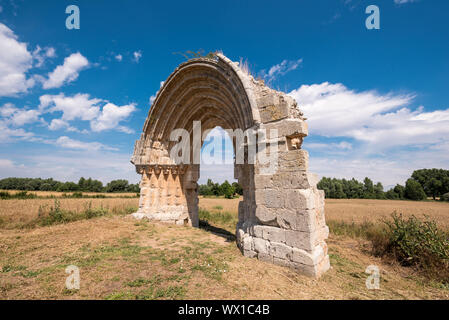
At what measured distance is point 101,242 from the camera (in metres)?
6.12

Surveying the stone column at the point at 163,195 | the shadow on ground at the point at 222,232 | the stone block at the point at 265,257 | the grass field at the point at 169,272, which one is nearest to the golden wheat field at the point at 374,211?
the grass field at the point at 169,272

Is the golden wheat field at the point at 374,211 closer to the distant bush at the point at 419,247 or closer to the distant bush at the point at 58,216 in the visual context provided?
the distant bush at the point at 419,247

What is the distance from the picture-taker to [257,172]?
5.13 metres

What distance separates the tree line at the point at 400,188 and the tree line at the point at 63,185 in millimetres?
44795

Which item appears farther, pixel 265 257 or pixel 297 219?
pixel 265 257

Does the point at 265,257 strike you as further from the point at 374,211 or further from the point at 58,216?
the point at 374,211

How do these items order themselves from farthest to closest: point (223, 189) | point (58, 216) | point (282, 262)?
point (223, 189)
point (58, 216)
point (282, 262)

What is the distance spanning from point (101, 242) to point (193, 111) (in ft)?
21.4

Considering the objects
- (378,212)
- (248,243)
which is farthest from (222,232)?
(378,212)

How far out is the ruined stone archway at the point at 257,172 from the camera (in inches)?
170

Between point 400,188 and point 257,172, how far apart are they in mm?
53923

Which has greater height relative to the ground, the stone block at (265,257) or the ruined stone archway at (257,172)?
the ruined stone archway at (257,172)
